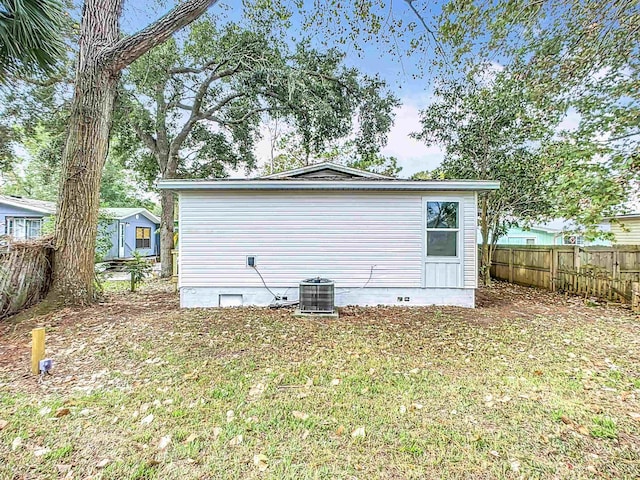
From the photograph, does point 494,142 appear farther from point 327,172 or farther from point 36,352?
point 36,352

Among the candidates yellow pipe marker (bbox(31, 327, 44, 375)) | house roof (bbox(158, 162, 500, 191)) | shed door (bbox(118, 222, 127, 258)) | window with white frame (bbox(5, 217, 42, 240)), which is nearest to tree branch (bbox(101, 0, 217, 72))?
house roof (bbox(158, 162, 500, 191))

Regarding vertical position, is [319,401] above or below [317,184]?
below

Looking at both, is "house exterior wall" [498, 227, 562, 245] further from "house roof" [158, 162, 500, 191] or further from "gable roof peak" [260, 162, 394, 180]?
"house roof" [158, 162, 500, 191]

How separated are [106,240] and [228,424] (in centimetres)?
1435

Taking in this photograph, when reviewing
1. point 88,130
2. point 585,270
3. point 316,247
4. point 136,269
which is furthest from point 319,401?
point 585,270

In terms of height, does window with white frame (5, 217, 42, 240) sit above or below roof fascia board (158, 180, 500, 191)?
below

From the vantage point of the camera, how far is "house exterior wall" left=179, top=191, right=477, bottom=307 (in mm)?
6820

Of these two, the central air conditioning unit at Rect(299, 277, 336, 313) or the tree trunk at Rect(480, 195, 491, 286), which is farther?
the tree trunk at Rect(480, 195, 491, 286)

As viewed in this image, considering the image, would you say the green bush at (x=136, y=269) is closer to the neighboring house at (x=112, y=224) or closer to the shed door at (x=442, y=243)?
the neighboring house at (x=112, y=224)

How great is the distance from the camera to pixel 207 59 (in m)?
10.6

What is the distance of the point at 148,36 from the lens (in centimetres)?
617

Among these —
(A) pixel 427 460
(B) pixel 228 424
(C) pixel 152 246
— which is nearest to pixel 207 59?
(B) pixel 228 424

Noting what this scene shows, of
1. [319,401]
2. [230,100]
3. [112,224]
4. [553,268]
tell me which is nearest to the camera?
[319,401]

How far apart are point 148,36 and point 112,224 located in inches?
526
